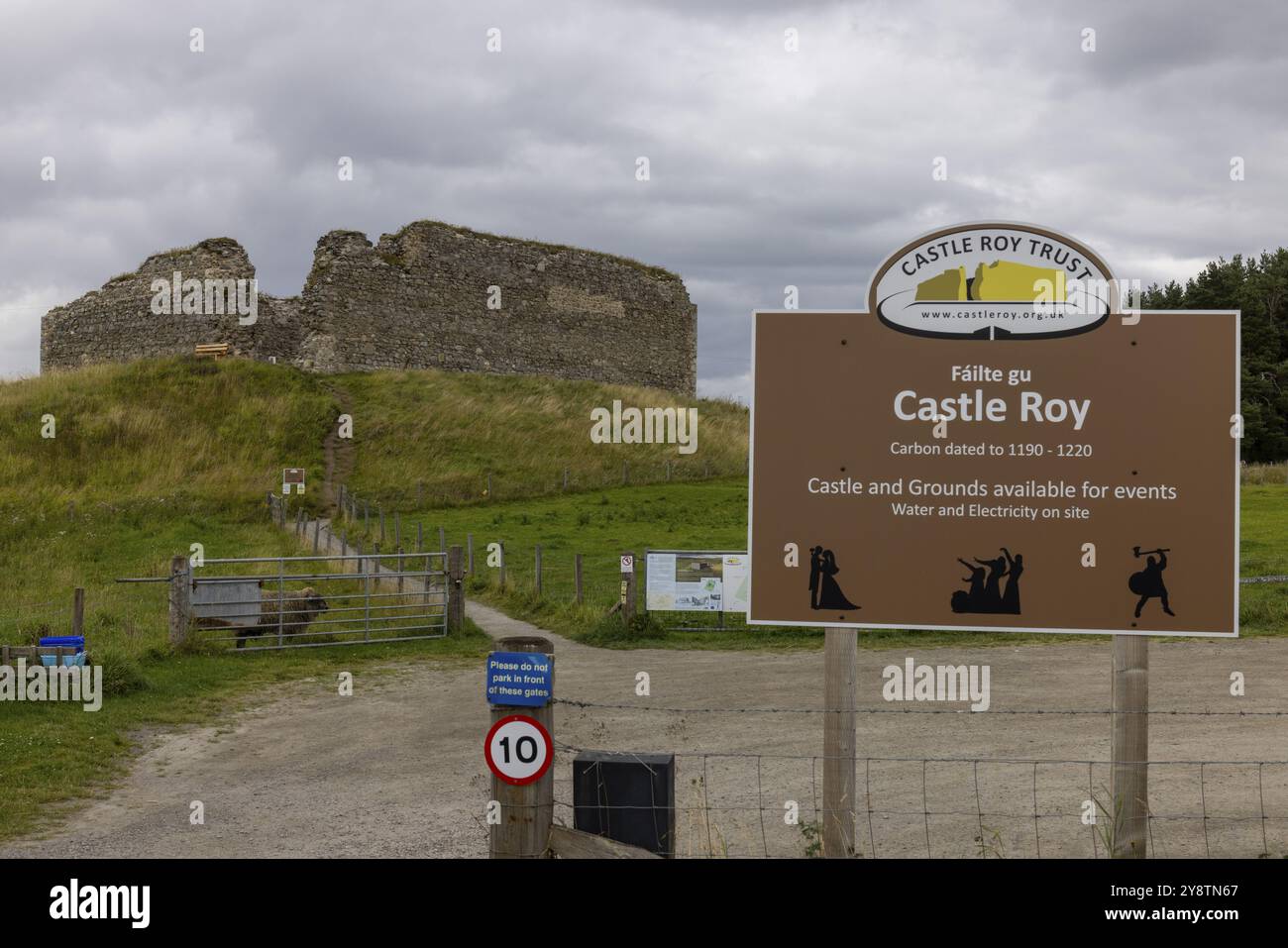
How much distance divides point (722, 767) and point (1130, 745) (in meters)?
4.24

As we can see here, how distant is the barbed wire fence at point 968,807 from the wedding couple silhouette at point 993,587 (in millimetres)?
911

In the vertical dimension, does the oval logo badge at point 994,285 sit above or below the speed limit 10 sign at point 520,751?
above

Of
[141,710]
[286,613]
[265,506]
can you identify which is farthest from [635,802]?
[265,506]

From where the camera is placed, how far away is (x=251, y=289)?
4453cm

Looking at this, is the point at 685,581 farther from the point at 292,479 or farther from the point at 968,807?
the point at 292,479

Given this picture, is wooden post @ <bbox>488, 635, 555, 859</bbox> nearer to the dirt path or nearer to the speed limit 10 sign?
the speed limit 10 sign

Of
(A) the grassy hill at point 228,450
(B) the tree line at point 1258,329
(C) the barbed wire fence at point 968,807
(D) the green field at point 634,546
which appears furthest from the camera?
(B) the tree line at point 1258,329

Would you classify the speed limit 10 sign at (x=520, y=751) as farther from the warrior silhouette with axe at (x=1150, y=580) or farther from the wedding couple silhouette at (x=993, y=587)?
the warrior silhouette with axe at (x=1150, y=580)

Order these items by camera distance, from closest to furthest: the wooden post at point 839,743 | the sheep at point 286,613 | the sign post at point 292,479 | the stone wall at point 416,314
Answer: the wooden post at point 839,743 < the sheep at point 286,613 < the sign post at point 292,479 < the stone wall at point 416,314

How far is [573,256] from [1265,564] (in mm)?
34791

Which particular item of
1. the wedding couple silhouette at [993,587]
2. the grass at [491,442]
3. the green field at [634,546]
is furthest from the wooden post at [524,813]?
the grass at [491,442]

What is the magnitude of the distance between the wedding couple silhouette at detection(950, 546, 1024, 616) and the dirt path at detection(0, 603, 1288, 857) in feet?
6.16

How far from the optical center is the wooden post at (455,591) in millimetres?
17922

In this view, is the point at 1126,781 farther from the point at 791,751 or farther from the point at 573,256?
the point at 573,256
